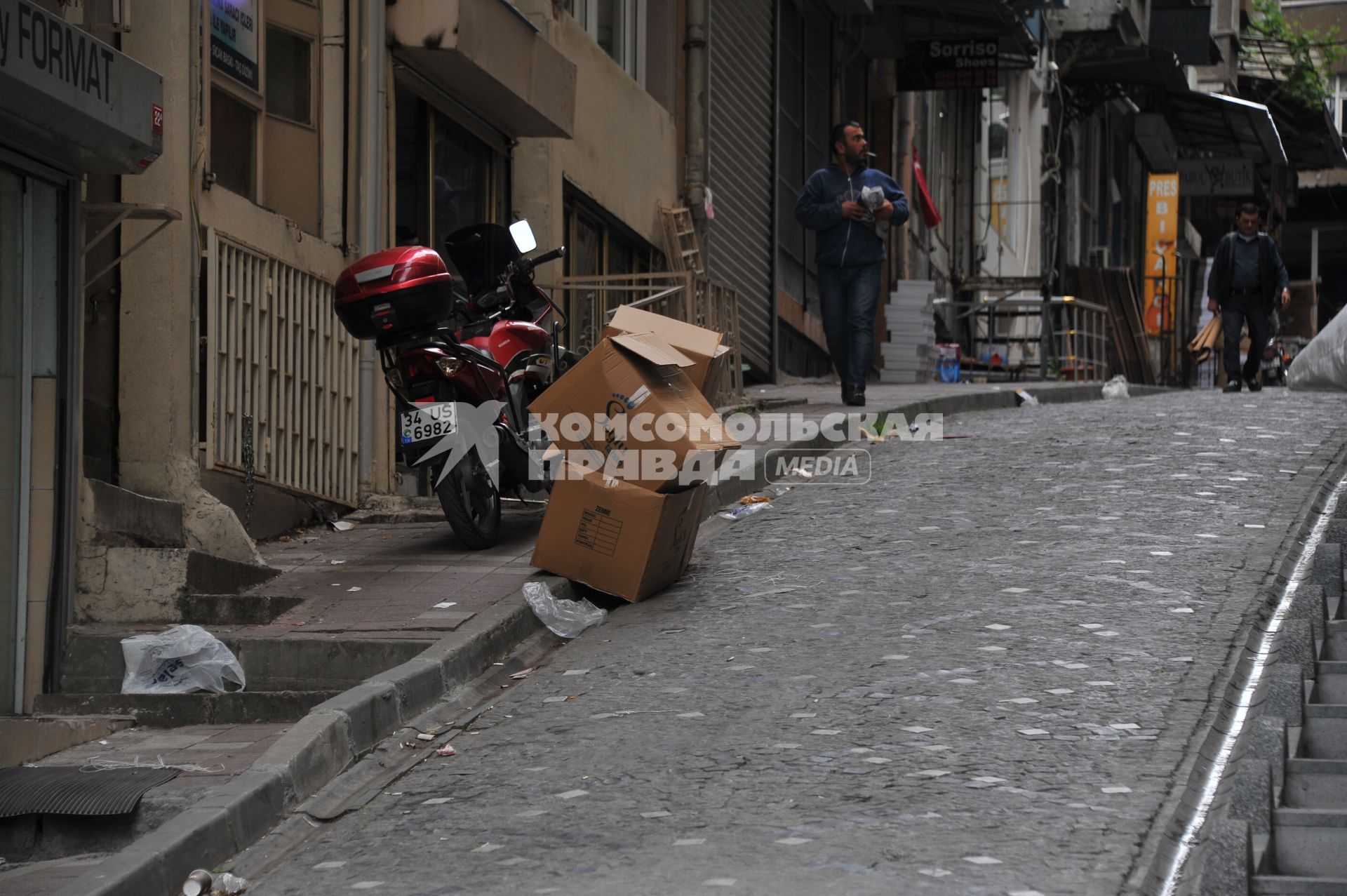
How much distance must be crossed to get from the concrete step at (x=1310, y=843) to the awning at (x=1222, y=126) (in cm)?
A: 2862

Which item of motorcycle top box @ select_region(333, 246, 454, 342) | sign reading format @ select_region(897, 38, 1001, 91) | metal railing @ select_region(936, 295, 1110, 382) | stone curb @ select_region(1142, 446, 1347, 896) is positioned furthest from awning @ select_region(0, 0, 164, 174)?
sign reading format @ select_region(897, 38, 1001, 91)

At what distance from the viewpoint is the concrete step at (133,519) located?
735 cm

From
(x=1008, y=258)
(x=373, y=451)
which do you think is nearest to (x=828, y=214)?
(x=373, y=451)

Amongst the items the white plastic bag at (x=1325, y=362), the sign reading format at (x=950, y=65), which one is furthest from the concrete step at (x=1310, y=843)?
the sign reading format at (x=950, y=65)

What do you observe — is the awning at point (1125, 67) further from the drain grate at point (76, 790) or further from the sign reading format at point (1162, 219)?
the drain grate at point (76, 790)

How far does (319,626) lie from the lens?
7062 millimetres

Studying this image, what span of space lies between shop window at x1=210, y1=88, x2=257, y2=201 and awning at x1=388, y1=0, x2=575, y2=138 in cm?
147

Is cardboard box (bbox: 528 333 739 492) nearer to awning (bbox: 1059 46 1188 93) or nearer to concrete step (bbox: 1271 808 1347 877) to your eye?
concrete step (bbox: 1271 808 1347 877)

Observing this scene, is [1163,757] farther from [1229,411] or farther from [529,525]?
[1229,411]

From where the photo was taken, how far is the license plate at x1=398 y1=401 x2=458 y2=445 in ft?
26.3

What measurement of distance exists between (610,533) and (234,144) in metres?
3.24

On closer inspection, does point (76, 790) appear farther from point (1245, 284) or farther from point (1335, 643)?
point (1245, 284)

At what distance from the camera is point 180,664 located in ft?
22.0

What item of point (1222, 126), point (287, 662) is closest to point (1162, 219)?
point (1222, 126)
